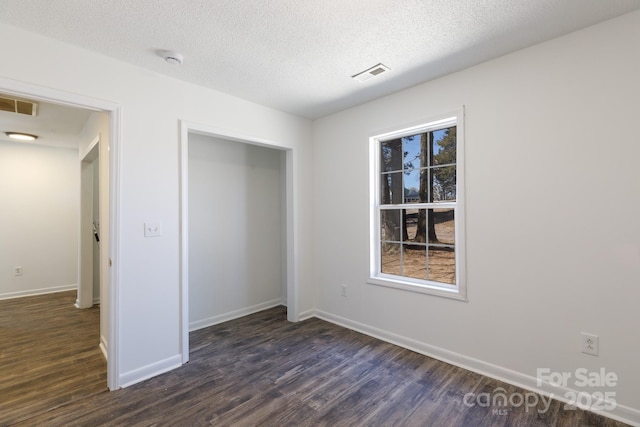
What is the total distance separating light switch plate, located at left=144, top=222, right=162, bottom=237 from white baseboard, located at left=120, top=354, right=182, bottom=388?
3.53 ft

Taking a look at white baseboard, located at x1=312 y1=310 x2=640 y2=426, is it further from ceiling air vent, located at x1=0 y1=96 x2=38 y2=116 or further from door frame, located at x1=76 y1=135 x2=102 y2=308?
ceiling air vent, located at x1=0 y1=96 x2=38 y2=116

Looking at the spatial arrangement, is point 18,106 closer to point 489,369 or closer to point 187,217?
point 187,217

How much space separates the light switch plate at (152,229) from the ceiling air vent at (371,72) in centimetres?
216

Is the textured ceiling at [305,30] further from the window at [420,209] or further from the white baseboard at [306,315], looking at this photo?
the white baseboard at [306,315]

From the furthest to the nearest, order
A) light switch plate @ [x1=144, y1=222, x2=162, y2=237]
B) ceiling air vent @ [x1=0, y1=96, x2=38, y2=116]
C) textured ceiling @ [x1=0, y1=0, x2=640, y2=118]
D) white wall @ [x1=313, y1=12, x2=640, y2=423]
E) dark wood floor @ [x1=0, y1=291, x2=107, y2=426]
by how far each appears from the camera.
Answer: ceiling air vent @ [x1=0, y1=96, x2=38, y2=116], light switch plate @ [x1=144, y1=222, x2=162, y2=237], dark wood floor @ [x1=0, y1=291, x2=107, y2=426], white wall @ [x1=313, y1=12, x2=640, y2=423], textured ceiling @ [x1=0, y1=0, x2=640, y2=118]

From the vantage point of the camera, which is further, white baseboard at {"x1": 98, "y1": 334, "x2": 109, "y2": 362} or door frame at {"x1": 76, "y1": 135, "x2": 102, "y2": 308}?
door frame at {"x1": 76, "y1": 135, "x2": 102, "y2": 308}

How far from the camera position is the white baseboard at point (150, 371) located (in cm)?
234

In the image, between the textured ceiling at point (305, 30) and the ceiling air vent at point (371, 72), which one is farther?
the ceiling air vent at point (371, 72)

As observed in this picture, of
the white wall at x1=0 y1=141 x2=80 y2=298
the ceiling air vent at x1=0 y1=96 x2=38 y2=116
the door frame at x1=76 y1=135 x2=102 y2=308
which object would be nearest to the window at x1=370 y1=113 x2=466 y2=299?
the ceiling air vent at x1=0 y1=96 x2=38 y2=116

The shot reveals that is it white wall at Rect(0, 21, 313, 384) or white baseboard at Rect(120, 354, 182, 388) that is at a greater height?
white wall at Rect(0, 21, 313, 384)

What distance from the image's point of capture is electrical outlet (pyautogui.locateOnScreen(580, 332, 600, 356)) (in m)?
1.98

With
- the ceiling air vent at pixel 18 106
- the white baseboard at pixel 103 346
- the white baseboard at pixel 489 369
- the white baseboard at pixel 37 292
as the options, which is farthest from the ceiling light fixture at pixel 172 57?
the white baseboard at pixel 37 292

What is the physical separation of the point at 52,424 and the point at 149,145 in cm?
202

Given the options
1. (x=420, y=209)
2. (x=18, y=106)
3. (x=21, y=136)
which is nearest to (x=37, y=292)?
(x=21, y=136)
